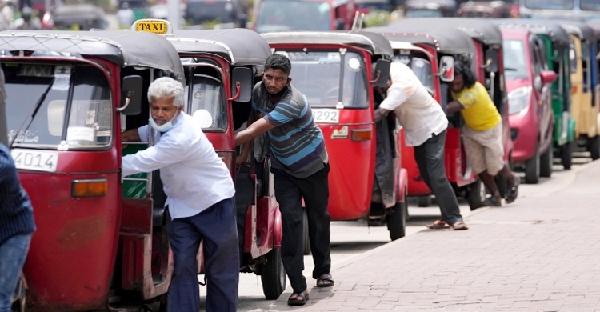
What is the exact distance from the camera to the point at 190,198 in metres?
7.71

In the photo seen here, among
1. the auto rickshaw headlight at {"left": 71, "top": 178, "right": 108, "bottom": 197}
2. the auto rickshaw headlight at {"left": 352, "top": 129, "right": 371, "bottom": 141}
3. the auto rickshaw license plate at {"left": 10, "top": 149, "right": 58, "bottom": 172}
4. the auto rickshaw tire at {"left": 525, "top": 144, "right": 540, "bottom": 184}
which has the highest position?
the auto rickshaw license plate at {"left": 10, "top": 149, "right": 58, "bottom": 172}

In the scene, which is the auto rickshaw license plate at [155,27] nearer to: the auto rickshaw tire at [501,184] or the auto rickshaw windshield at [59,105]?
the auto rickshaw windshield at [59,105]

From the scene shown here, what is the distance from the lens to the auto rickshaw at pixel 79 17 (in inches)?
1927

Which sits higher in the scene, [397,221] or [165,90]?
[165,90]

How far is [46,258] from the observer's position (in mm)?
7391

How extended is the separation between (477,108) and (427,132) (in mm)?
2330

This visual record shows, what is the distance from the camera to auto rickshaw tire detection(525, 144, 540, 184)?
2058cm

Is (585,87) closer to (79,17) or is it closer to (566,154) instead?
(566,154)

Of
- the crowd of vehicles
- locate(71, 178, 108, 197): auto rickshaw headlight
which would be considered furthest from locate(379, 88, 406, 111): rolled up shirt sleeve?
locate(71, 178, 108, 197): auto rickshaw headlight

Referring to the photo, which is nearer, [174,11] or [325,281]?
[325,281]

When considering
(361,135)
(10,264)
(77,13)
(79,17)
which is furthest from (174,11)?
(77,13)

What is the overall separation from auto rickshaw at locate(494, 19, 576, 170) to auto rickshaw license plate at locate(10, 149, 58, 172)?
15.3m

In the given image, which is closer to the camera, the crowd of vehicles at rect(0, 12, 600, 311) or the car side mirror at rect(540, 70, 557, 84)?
the crowd of vehicles at rect(0, 12, 600, 311)

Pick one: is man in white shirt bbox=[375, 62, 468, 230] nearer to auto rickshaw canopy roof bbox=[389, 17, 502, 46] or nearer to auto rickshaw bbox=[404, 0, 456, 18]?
auto rickshaw canopy roof bbox=[389, 17, 502, 46]
